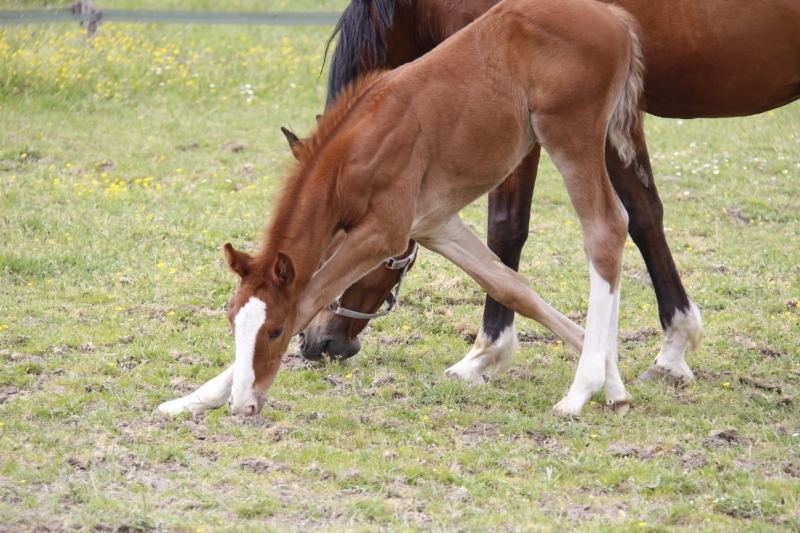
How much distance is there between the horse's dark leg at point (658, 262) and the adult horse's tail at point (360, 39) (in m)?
1.29

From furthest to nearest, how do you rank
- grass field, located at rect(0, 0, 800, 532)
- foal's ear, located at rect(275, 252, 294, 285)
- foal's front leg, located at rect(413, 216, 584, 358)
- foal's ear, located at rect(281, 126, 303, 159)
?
foal's front leg, located at rect(413, 216, 584, 358)
foal's ear, located at rect(281, 126, 303, 159)
foal's ear, located at rect(275, 252, 294, 285)
grass field, located at rect(0, 0, 800, 532)

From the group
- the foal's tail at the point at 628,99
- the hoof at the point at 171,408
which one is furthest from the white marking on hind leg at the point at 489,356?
the hoof at the point at 171,408

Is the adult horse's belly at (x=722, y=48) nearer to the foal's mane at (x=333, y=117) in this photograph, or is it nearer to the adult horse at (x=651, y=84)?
the adult horse at (x=651, y=84)

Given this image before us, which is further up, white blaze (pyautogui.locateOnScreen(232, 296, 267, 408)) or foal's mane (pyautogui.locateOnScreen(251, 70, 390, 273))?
foal's mane (pyautogui.locateOnScreen(251, 70, 390, 273))

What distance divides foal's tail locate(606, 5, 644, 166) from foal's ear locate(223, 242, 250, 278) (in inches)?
71.4

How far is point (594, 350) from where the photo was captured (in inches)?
166

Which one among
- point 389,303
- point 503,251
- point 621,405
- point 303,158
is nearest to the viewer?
point 303,158

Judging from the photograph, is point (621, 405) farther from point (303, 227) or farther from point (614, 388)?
point (303, 227)

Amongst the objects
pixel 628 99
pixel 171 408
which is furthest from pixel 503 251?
pixel 171 408

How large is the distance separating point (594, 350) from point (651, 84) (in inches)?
54.6

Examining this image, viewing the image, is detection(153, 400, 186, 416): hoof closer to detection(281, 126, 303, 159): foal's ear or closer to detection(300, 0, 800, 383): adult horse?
detection(300, 0, 800, 383): adult horse

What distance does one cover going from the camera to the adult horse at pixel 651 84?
4.49 metres

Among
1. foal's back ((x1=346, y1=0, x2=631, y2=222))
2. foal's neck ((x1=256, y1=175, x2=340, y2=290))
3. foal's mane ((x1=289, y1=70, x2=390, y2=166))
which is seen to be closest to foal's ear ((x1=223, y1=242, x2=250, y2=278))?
foal's neck ((x1=256, y1=175, x2=340, y2=290))

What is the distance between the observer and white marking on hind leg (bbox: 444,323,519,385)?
4.85 metres
